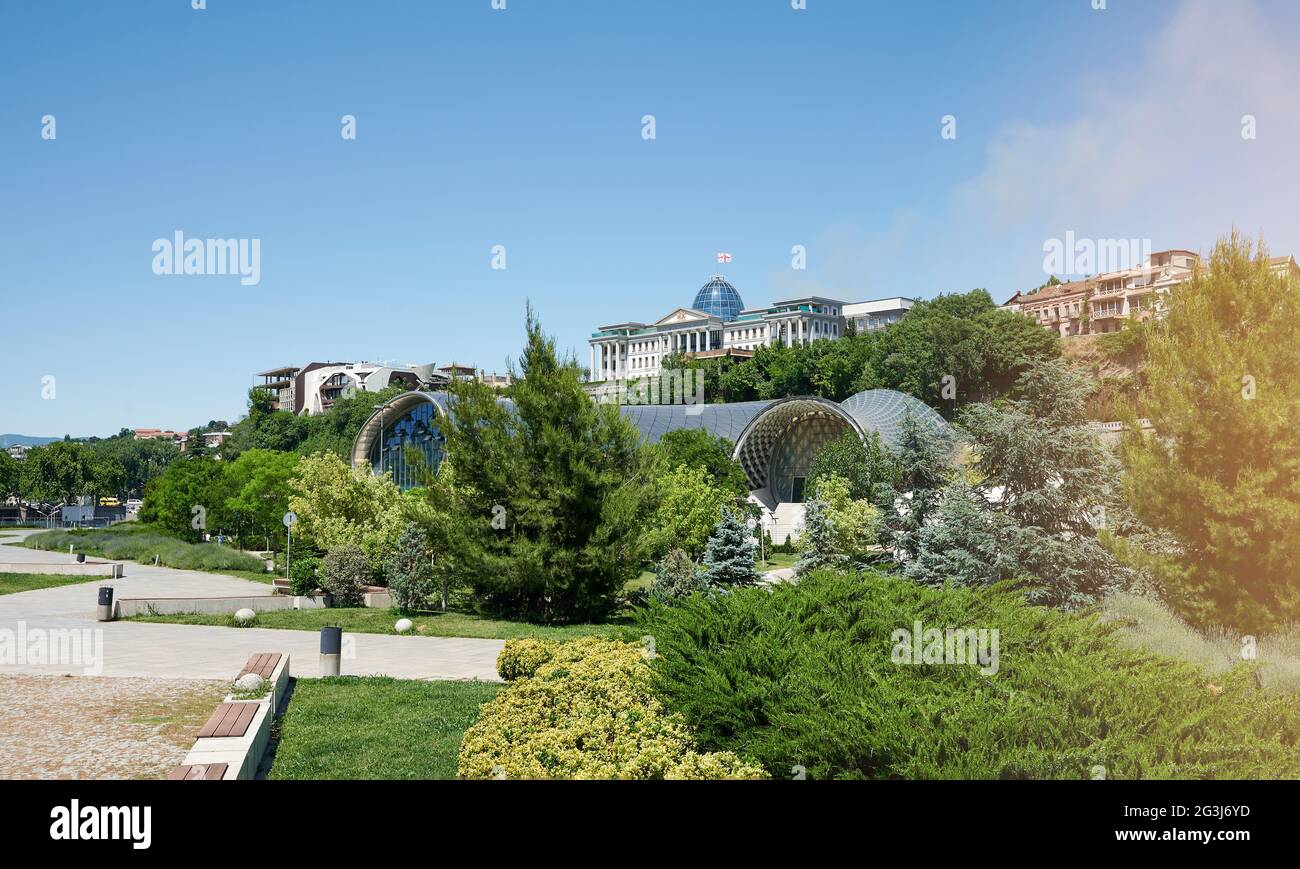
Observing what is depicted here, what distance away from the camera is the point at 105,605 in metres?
19.4

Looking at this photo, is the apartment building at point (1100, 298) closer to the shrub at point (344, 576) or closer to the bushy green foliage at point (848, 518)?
the bushy green foliage at point (848, 518)

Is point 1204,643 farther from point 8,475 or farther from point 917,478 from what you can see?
point 8,475

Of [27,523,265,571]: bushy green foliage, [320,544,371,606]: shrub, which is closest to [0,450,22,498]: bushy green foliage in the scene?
[27,523,265,571]: bushy green foliage

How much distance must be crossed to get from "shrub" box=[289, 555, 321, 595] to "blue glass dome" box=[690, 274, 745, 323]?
118668 millimetres

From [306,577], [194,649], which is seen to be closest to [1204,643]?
[194,649]

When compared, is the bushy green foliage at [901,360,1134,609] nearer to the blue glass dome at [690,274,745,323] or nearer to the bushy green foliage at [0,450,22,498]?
the bushy green foliage at [0,450,22,498]

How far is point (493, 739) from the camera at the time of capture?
25.4 ft

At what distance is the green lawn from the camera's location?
85.4 feet

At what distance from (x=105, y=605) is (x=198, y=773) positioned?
1502 cm

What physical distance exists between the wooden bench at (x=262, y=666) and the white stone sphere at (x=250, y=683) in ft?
0.31

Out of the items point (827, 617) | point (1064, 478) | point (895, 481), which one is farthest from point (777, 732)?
point (895, 481)

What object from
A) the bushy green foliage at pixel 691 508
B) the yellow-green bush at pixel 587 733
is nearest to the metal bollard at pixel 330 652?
the yellow-green bush at pixel 587 733
